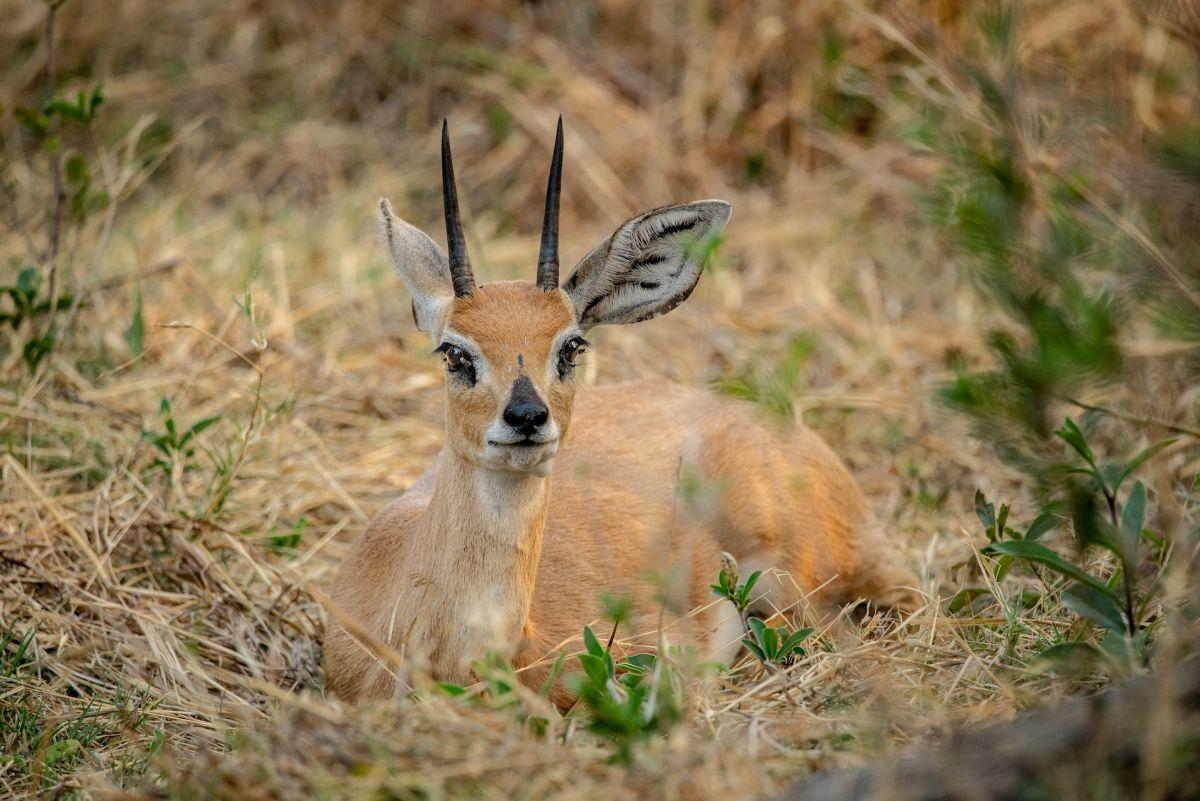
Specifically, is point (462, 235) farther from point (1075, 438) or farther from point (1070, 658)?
point (1070, 658)

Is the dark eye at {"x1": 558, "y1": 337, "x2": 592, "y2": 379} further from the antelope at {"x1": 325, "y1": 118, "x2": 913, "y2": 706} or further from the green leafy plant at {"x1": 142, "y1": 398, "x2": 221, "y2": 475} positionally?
the green leafy plant at {"x1": 142, "y1": 398, "x2": 221, "y2": 475}

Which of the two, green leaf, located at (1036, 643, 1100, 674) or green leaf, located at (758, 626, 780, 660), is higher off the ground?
green leaf, located at (1036, 643, 1100, 674)

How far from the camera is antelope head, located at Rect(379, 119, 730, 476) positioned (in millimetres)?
3748

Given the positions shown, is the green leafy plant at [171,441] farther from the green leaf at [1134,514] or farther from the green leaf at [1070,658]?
the green leaf at [1134,514]

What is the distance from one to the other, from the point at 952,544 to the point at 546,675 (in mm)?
2091

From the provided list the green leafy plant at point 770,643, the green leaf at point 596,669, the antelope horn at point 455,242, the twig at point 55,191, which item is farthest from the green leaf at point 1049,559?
the twig at point 55,191

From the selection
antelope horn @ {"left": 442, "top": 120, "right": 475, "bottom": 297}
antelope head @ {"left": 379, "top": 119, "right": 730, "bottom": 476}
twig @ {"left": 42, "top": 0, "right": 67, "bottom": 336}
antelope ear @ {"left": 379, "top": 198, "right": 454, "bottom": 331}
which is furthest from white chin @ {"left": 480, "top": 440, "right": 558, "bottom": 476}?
twig @ {"left": 42, "top": 0, "right": 67, "bottom": 336}

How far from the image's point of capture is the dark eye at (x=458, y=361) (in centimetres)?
389

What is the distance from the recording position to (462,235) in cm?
387

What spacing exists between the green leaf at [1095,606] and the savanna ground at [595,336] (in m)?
0.01

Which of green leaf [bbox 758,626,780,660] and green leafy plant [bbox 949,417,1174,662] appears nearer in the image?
green leafy plant [bbox 949,417,1174,662]

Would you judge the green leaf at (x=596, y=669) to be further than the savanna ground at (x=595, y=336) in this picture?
Yes

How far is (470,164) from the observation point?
30.0ft

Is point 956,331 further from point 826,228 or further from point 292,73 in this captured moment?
point 292,73
